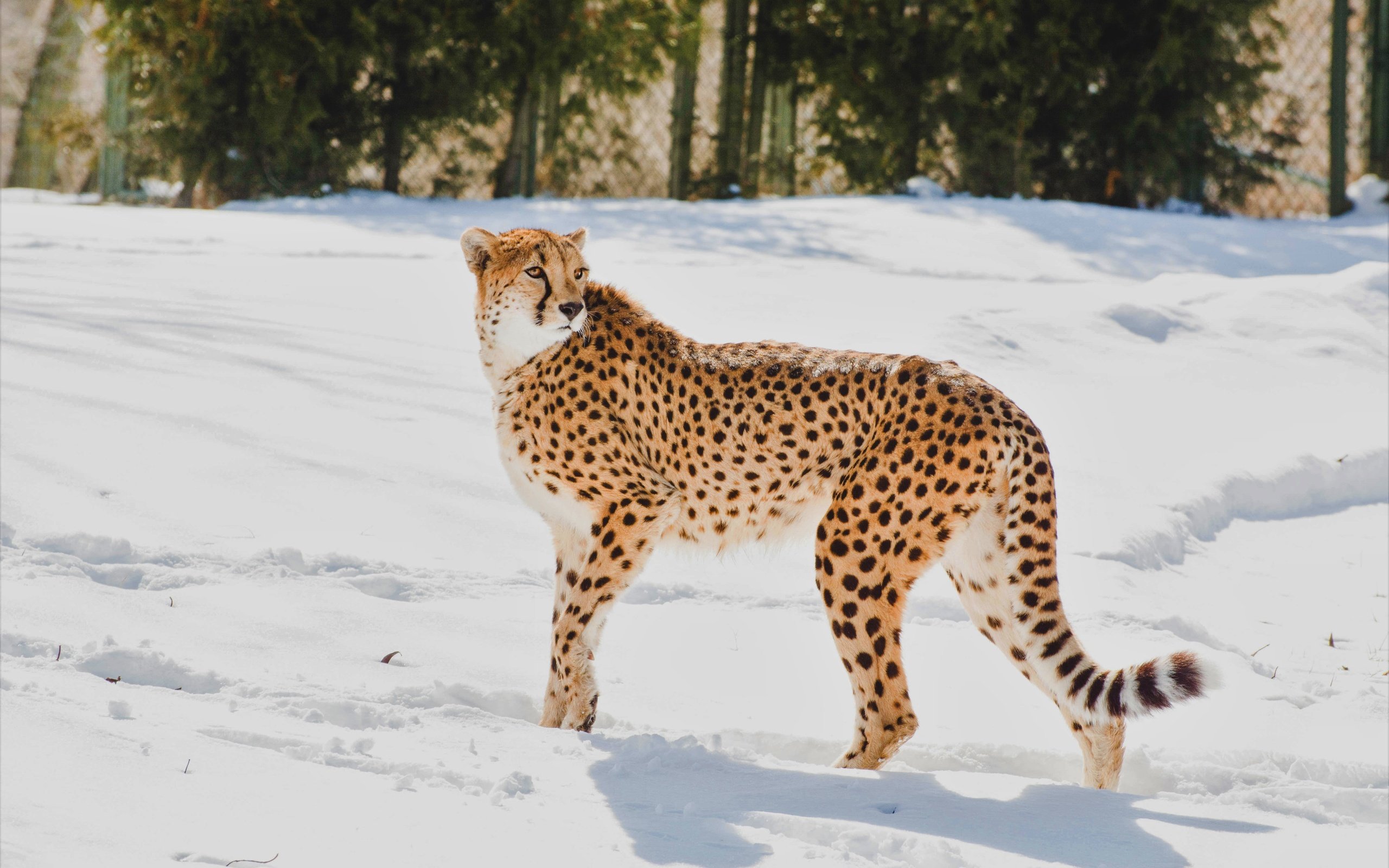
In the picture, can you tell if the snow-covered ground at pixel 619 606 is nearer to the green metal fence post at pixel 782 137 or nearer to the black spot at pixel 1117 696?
the black spot at pixel 1117 696

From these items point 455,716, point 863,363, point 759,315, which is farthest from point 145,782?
point 759,315

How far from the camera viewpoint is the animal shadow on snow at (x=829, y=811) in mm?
2859

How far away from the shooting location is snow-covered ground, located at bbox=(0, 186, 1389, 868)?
9.59 feet

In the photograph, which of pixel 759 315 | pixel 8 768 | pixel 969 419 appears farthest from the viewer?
pixel 759 315

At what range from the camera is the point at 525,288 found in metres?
3.77

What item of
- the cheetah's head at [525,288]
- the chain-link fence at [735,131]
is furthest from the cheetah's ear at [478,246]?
the chain-link fence at [735,131]

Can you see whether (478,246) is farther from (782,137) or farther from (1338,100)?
(1338,100)

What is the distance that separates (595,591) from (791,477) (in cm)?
61

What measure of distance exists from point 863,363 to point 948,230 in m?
6.04

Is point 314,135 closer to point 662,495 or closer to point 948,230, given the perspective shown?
point 948,230

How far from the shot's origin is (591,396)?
12.6 ft

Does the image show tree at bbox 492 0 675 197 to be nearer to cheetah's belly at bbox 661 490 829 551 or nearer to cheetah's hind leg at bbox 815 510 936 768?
cheetah's belly at bbox 661 490 829 551

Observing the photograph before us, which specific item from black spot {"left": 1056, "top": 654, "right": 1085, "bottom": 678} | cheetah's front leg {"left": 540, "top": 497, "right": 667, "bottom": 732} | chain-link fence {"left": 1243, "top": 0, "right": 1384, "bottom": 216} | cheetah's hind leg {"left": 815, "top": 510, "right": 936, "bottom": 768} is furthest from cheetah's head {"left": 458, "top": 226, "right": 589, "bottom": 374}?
chain-link fence {"left": 1243, "top": 0, "right": 1384, "bottom": 216}

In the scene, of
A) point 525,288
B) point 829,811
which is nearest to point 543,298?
point 525,288
